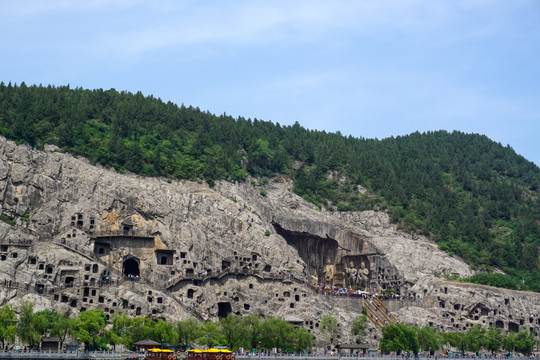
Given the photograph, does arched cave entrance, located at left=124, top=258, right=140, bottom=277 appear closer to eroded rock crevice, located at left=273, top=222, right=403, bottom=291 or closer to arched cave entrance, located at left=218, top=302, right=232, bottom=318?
arched cave entrance, located at left=218, top=302, right=232, bottom=318

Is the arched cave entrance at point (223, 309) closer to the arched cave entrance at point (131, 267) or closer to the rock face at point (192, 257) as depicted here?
the rock face at point (192, 257)

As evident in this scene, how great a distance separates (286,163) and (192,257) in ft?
166

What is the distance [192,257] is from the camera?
391 ft

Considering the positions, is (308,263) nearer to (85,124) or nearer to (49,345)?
(85,124)

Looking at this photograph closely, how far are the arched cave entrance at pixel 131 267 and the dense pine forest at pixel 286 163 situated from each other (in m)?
18.9

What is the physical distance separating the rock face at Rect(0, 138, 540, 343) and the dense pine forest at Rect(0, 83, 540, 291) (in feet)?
20.3

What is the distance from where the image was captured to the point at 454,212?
164 meters

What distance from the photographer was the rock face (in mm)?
108188

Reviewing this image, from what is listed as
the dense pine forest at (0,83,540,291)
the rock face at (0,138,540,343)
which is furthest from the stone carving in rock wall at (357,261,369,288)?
the dense pine forest at (0,83,540,291)

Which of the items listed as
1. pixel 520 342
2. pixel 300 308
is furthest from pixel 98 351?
pixel 520 342

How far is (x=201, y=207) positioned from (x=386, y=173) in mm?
55310

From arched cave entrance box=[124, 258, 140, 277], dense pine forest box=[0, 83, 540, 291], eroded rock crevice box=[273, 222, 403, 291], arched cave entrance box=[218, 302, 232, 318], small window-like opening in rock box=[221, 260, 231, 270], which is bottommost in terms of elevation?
arched cave entrance box=[218, 302, 232, 318]

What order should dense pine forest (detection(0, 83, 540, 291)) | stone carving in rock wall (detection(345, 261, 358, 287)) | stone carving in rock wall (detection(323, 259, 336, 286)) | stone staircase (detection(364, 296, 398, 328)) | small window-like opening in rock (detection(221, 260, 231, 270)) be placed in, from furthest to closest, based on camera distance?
1. stone carving in rock wall (detection(323, 259, 336, 286))
2. stone carving in rock wall (detection(345, 261, 358, 287))
3. dense pine forest (detection(0, 83, 540, 291))
4. small window-like opening in rock (detection(221, 260, 231, 270))
5. stone staircase (detection(364, 296, 398, 328))

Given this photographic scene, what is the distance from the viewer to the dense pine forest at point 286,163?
450 ft
